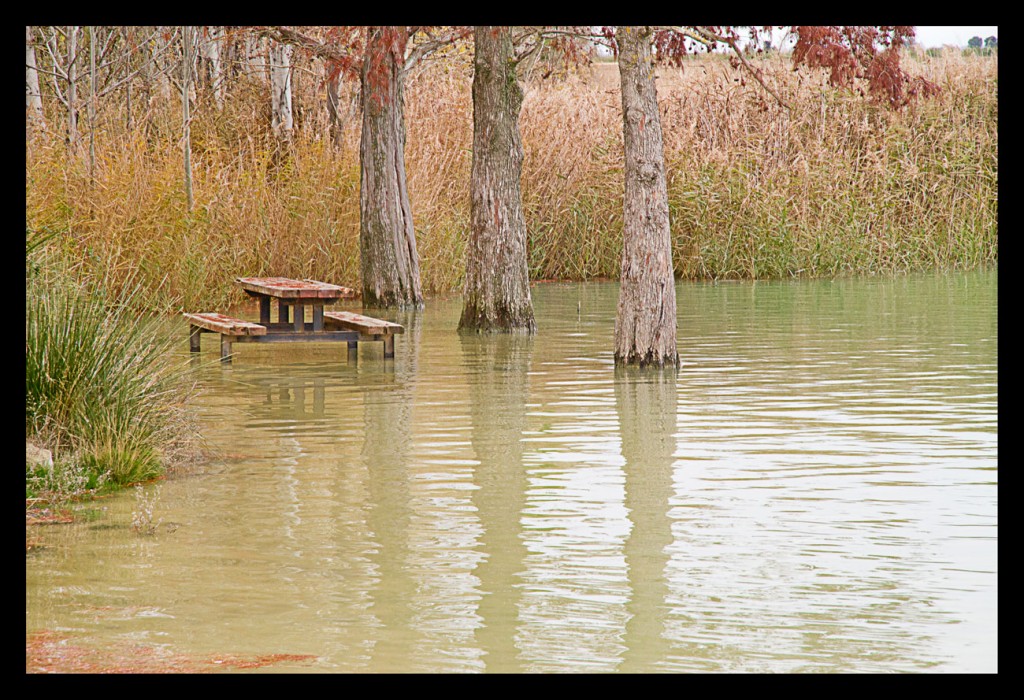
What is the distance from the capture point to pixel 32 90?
19.2 m

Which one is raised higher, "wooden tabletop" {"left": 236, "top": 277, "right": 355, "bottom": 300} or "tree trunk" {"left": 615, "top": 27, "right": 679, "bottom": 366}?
"tree trunk" {"left": 615, "top": 27, "right": 679, "bottom": 366}

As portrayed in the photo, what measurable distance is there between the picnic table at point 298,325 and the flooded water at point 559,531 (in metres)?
0.71

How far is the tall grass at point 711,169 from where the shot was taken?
72.6ft

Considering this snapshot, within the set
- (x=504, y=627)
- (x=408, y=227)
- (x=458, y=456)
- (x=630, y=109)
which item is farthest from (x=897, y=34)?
(x=504, y=627)

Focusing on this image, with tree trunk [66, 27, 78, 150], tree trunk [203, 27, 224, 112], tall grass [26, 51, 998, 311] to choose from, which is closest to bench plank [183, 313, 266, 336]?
tree trunk [66, 27, 78, 150]

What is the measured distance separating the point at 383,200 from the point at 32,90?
4775 mm

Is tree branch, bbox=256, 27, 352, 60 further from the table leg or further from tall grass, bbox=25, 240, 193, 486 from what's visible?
tall grass, bbox=25, 240, 193, 486

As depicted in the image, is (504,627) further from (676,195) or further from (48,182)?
(676,195)

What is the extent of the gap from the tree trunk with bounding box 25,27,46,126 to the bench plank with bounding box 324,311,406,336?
572cm

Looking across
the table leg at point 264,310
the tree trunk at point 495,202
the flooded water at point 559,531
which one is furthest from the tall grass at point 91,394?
the tree trunk at point 495,202

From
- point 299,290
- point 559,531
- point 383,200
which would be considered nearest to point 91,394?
point 559,531

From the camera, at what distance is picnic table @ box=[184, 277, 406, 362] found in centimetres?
1348

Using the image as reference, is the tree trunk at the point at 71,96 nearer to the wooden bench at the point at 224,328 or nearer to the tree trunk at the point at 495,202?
the wooden bench at the point at 224,328

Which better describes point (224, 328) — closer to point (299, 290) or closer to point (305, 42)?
point (299, 290)
